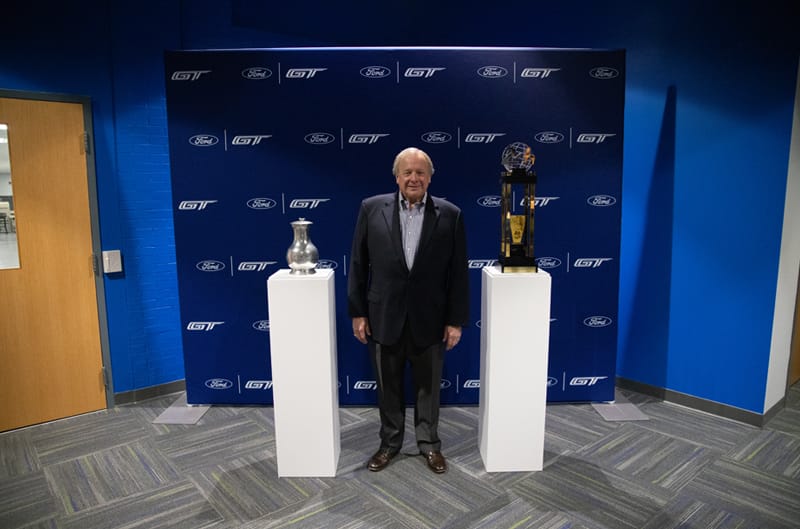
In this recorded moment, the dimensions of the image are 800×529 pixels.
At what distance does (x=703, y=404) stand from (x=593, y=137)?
191 cm

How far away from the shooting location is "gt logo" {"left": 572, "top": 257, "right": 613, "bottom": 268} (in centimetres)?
323

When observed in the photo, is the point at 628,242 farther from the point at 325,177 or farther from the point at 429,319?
the point at 325,177

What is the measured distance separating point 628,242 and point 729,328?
0.85 meters

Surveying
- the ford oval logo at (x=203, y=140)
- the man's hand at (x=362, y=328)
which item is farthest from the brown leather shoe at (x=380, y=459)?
the ford oval logo at (x=203, y=140)

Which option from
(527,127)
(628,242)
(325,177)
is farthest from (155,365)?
(628,242)

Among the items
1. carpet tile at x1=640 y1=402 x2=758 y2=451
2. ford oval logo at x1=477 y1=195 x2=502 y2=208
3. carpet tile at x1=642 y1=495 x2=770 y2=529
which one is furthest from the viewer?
ford oval logo at x1=477 y1=195 x2=502 y2=208

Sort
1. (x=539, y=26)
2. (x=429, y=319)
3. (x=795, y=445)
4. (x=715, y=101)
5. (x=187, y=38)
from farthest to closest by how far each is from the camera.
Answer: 1. (x=539, y=26)
2. (x=187, y=38)
3. (x=715, y=101)
4. (x=795, y=445)
5. (x=429, y=319)

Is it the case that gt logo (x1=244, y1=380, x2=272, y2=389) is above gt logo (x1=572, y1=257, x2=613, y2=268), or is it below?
below

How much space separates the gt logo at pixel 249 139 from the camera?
10.3ft

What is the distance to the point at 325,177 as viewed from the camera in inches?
125

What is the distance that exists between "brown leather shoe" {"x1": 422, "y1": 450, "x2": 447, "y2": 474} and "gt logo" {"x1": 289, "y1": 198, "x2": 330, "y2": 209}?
1.68 meters

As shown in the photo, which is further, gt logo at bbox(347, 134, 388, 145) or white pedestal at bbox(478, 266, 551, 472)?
gt logo at bbox(347, 134, 388, 145)

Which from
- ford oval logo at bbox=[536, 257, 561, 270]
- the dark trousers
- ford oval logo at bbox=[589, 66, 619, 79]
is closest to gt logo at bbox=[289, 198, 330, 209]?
the dark trousers

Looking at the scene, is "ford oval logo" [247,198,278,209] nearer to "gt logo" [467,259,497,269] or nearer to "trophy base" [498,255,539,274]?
"gt logo" [467,259,497,269]
